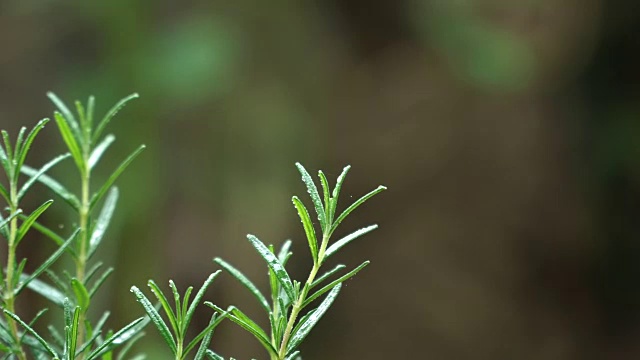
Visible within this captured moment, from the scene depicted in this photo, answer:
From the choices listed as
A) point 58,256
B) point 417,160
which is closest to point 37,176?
point 58,256

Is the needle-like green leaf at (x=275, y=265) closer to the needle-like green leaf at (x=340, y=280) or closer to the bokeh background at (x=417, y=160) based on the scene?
the needle-like green leaf at (x=340, y=280)

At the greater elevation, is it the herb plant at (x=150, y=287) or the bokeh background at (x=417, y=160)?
the herb plant at (x=150, y=287)

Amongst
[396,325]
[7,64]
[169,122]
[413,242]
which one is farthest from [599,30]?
[7,64]

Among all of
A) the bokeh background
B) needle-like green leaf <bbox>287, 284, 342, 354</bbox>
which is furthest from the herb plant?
the bokeh background

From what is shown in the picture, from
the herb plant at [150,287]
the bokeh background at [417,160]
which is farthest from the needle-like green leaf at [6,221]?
the bokeh background at [417,160]

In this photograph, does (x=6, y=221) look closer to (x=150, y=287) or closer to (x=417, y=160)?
(x=150, y=287)

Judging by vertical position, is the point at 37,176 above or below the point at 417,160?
above

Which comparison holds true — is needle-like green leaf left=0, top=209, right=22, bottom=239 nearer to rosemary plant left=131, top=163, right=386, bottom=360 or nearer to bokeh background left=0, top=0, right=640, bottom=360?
rosemary plant left=131, top=163, right=386, bottom=360
